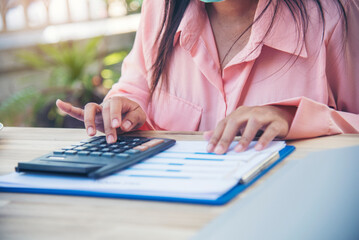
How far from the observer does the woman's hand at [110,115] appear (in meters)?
0.80

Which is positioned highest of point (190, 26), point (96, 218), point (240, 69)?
point (190, 26)

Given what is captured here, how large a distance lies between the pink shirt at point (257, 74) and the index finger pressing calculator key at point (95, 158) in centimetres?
37

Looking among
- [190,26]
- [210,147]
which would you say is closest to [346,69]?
[190,26]

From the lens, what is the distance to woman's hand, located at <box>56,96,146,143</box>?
2.64ft

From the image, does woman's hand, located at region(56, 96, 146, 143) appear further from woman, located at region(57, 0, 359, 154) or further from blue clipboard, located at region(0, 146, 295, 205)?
blue clipboard, located at region(0, 146, 295, 205)

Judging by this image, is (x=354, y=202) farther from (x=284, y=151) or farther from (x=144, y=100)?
(x=144, y=100)

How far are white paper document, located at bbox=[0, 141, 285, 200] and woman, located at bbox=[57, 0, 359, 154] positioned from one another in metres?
0.11

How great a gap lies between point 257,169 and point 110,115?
371 mm

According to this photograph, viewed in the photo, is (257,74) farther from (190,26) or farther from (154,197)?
(154,197)

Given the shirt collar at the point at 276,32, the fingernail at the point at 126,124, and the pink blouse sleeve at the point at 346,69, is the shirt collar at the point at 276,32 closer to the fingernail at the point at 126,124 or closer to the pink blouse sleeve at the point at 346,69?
the pink blouse sleeve at the point at 346,69

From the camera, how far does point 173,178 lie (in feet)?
1.72

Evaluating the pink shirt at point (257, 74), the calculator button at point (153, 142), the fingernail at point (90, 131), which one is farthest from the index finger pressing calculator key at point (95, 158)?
the pink shirt at point (257, 74)

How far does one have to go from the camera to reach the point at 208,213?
1.42ft

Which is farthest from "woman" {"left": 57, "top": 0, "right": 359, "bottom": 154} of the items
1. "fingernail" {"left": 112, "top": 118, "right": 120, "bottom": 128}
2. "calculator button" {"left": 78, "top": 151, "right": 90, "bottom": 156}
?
"calculator button" {"left": 78, "top": 151, "right": 90, "bottom": 156}
